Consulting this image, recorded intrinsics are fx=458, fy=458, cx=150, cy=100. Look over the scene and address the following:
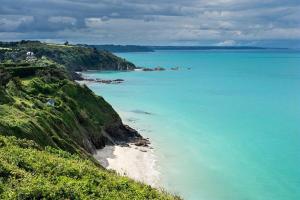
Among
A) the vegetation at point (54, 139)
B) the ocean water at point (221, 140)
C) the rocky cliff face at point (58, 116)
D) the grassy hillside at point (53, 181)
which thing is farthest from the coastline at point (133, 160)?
the grassy hillside at point (53, 181)

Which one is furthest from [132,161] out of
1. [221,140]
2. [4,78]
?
[221,140]

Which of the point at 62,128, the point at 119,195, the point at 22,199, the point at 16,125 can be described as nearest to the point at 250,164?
the point at 62,128

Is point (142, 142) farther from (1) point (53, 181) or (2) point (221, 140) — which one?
(1) point (53, 181)

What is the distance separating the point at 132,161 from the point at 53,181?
38870 mm

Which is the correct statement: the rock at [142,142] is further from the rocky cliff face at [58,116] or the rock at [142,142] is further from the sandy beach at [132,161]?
the rocky cliff face at [58,116]

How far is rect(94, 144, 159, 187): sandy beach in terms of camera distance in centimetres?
6238

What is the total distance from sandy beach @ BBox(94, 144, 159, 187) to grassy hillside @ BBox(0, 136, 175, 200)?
25801mm

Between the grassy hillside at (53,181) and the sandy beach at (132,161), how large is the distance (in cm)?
2580

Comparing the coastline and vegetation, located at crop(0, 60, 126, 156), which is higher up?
vegetation, located at crop(0, 60, 126, 156)

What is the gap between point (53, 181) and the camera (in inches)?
1184

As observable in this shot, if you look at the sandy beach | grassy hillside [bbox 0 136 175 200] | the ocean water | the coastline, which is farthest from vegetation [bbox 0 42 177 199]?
the ocean water

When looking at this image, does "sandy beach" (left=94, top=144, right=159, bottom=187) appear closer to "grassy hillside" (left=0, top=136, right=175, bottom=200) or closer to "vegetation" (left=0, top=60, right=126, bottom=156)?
"vegetation" (left=0, top=60, right=126, bottom=156)

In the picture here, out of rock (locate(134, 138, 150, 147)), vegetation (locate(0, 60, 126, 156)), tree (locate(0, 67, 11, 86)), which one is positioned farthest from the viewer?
rock (locate(134, 138, 150, 147))

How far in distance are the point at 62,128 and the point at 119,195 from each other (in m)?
34.0
